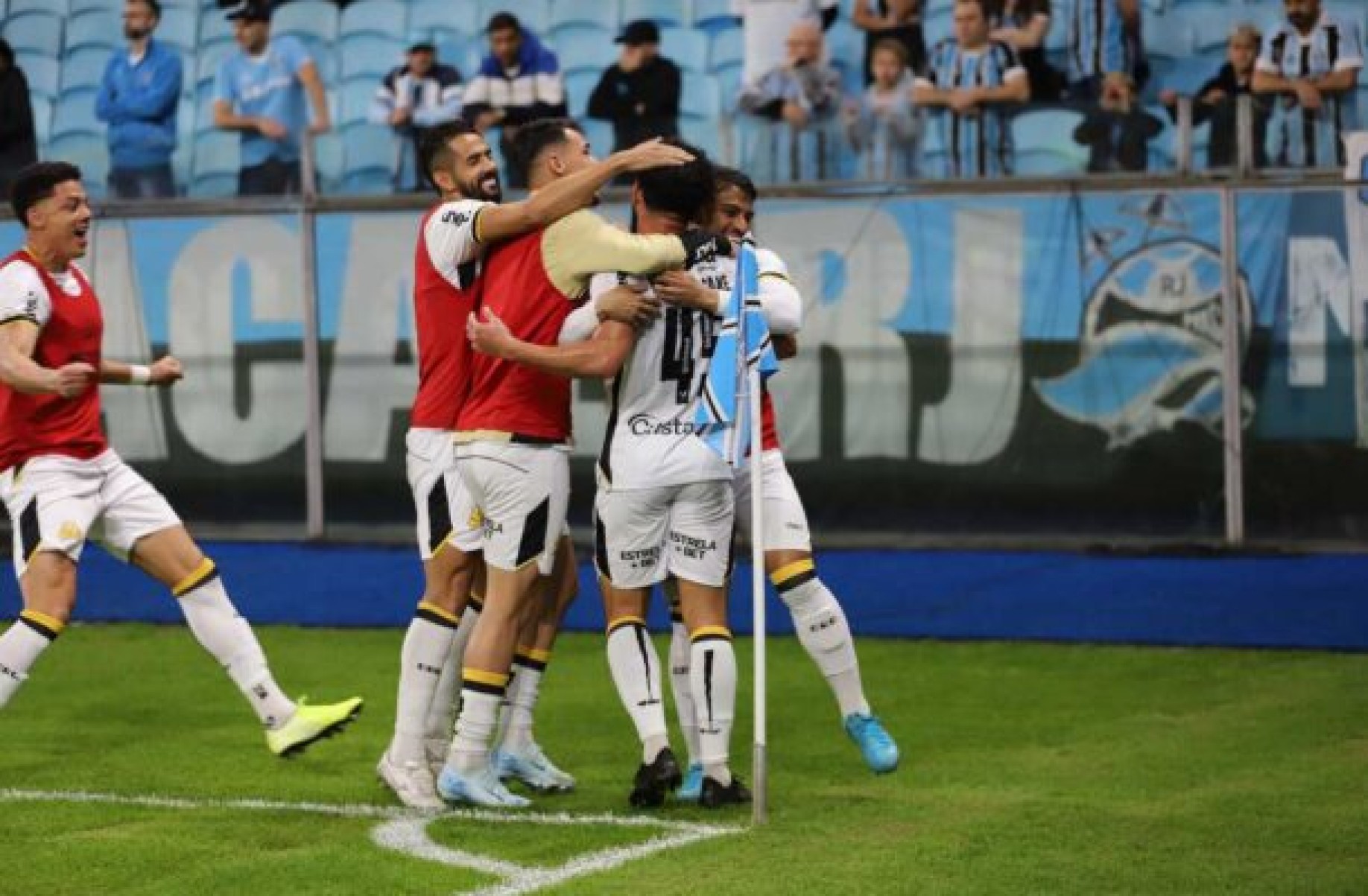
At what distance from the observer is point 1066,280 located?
14211 mm

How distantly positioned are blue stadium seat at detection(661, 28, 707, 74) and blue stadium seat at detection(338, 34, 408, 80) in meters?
2.12

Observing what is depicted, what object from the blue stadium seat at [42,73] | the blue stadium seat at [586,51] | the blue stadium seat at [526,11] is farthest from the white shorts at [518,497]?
the blue stadium seat at [42,73]

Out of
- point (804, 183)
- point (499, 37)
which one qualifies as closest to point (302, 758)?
point (804, 183)

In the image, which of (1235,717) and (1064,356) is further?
(1064,356)

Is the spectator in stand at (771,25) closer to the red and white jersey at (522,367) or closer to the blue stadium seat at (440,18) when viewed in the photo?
the blue stadium seat at (440,18)

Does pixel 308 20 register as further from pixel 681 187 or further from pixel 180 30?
pixel 681 187

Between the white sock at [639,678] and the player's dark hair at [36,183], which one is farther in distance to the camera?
the player's dark hair at [36,183]

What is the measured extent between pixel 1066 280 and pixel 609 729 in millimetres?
5602

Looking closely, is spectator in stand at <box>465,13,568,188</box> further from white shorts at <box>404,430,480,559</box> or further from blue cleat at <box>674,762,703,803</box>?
blue cleat at <box>674,762,703,803</box>

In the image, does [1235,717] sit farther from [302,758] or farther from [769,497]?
[302,758]

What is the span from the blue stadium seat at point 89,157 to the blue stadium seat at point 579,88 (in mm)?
3275

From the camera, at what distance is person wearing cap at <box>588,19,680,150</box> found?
16594mm

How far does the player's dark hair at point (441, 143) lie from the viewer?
8.21m

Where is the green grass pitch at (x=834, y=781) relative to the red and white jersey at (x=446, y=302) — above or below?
below
